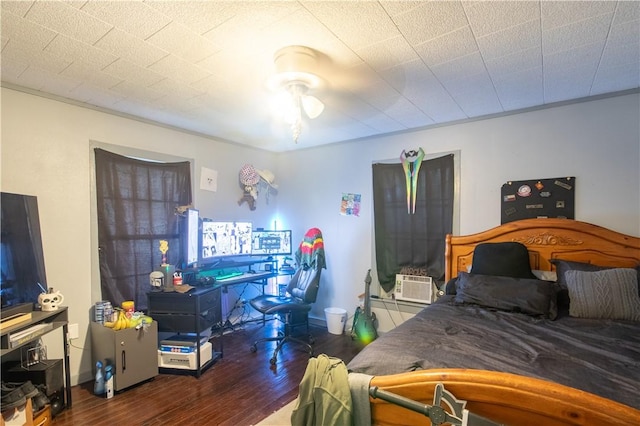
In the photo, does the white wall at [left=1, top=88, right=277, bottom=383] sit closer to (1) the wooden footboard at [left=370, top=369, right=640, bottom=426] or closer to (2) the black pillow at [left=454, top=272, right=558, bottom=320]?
(1) the wooden footboard at [left=370, top=369, right=640, bottom=426]

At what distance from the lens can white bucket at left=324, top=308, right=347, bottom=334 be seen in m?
A: 3.84

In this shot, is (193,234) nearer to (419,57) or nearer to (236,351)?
(236,351)

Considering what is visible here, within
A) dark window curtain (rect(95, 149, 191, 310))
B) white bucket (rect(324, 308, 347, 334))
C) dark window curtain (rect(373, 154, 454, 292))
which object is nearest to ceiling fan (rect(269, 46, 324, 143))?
dark window curtain (rect(373, 154, 454, 292))

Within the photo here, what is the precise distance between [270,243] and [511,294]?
108 inches

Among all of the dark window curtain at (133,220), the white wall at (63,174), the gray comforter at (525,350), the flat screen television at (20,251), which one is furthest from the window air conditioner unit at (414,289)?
the flat screen television at (20,251)

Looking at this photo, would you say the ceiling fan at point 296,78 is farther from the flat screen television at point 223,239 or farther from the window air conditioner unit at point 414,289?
the window air conditioner unit at point 414,289

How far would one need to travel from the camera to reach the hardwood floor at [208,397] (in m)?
2.19

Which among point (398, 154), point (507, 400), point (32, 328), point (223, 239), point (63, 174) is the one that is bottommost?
point (32, 328)

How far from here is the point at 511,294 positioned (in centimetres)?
222

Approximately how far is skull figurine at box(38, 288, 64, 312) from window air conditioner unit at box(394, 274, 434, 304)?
10.1ft

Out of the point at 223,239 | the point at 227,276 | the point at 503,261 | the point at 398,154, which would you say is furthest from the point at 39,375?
the point at 398,154

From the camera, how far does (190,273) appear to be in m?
3.18

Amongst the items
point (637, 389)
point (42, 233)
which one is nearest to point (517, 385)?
point (637, 389)

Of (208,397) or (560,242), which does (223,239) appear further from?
(560,242)
